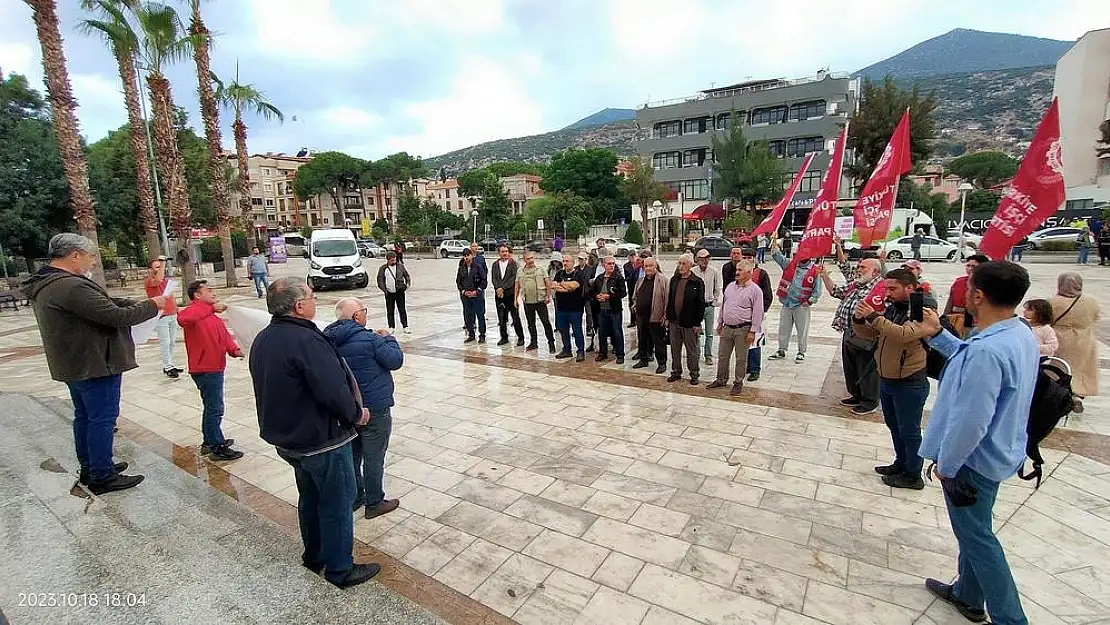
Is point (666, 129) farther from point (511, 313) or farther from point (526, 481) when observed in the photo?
point (526, 481)

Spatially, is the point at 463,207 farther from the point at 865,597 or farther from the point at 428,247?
the point at 865,597

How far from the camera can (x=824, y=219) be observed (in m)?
6.85

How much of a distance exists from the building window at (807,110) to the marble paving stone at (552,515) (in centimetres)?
4951

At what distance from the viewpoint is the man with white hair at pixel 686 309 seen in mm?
6703

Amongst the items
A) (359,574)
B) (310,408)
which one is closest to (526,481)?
(359,574)

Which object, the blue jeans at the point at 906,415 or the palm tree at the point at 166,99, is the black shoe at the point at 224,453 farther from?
the palm tree at the point at 166,99

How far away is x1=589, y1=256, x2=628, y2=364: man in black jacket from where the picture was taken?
7.94 m

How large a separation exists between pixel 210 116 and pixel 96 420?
1992cm

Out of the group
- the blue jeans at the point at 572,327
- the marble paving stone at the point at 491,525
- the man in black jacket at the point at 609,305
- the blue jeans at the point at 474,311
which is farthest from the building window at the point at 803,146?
the marble paving stone at the point at 491,525

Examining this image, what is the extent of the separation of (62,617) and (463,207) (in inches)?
3625

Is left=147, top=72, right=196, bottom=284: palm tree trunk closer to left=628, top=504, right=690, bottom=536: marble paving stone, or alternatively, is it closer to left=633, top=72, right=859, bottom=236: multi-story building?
left=628, top=504, right=690, bottom=536: marble paving stone

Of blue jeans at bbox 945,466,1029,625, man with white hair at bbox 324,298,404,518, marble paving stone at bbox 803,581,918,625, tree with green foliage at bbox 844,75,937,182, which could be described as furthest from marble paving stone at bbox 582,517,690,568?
tree with green foliage at bbox 844,75,937,182

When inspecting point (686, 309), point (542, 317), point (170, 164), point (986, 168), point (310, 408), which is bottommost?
point (542, 317)

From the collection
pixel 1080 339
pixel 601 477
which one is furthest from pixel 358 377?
pixel 1080 339
